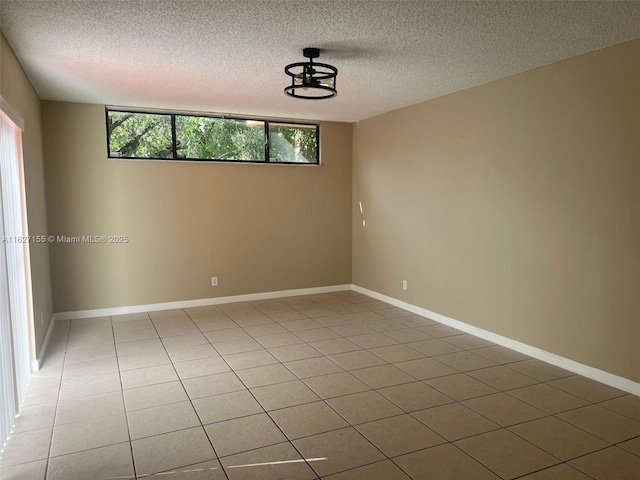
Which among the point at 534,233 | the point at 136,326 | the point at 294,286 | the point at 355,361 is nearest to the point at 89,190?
the point at 136,326

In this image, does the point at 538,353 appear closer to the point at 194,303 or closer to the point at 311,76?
the point at 311,76

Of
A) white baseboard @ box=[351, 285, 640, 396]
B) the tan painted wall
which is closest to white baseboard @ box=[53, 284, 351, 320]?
the tan painted wall

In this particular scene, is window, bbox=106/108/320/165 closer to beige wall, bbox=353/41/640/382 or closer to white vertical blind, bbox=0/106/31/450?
beige wall, bbox=353/41/640/382

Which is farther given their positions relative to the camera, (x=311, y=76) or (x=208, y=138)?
(x=208, y=138)

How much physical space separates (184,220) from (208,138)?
3.39 feet

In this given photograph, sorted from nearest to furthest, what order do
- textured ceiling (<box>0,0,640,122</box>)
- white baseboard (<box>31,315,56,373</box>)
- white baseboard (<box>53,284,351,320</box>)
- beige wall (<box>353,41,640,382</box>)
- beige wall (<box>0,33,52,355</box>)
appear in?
textured ceiling (<box>0,0,640,122</box>) → beige wall (<box>0,33,52,355</box>) → beige wall (<box>353,41,640,382</box>) → white baseboard (<box>31,315,56,373</box>) → white baseboard (<box>53,284,351,320</box>)

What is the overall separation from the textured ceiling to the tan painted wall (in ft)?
2.99

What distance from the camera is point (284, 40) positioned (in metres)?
3.04

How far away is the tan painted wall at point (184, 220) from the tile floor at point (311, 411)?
3.13 ft

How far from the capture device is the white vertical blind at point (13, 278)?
2627 mm

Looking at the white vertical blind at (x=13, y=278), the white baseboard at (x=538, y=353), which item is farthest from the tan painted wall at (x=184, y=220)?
the white vertical blind at (x=13, y=278)

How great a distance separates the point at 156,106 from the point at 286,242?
228 cm

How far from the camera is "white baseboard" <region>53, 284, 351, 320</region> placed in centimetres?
524

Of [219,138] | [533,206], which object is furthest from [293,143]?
[533,206]
